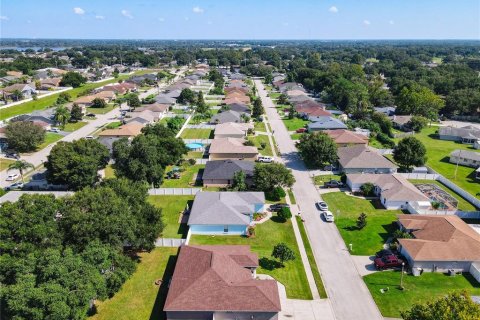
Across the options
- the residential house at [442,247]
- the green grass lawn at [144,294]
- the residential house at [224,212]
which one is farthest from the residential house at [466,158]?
the green grass lawn at [144,294]

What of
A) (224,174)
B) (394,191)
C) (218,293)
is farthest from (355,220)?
(218,293)

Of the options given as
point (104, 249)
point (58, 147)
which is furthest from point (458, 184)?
point (58, 147)

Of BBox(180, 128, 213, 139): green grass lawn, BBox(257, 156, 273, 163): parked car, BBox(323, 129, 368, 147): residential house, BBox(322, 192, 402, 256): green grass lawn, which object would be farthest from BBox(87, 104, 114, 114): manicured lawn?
BBox(322, 192, 402, 256): green grass lawn

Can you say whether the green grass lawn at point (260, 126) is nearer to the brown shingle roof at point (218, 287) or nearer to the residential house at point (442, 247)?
the residential house at point (442, 247)

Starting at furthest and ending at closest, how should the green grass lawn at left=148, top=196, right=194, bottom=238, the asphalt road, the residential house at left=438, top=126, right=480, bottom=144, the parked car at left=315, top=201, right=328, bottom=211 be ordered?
the residential house at left=438, top=126, right=480, bottom=144 → the parked car at left=315, top=201, right=328, bottom=211 → the green grass lawn at left=148, top=196, right=194, bottom=238 → the asphalt road

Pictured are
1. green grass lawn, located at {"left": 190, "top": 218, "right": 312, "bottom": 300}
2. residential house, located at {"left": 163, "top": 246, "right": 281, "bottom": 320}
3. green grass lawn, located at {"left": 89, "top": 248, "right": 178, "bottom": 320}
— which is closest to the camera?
residential house, located at {"left": 163, "top": 246, "right": 281, "bottom": 320}

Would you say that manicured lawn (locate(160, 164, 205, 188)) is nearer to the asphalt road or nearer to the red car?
the asphalt road
